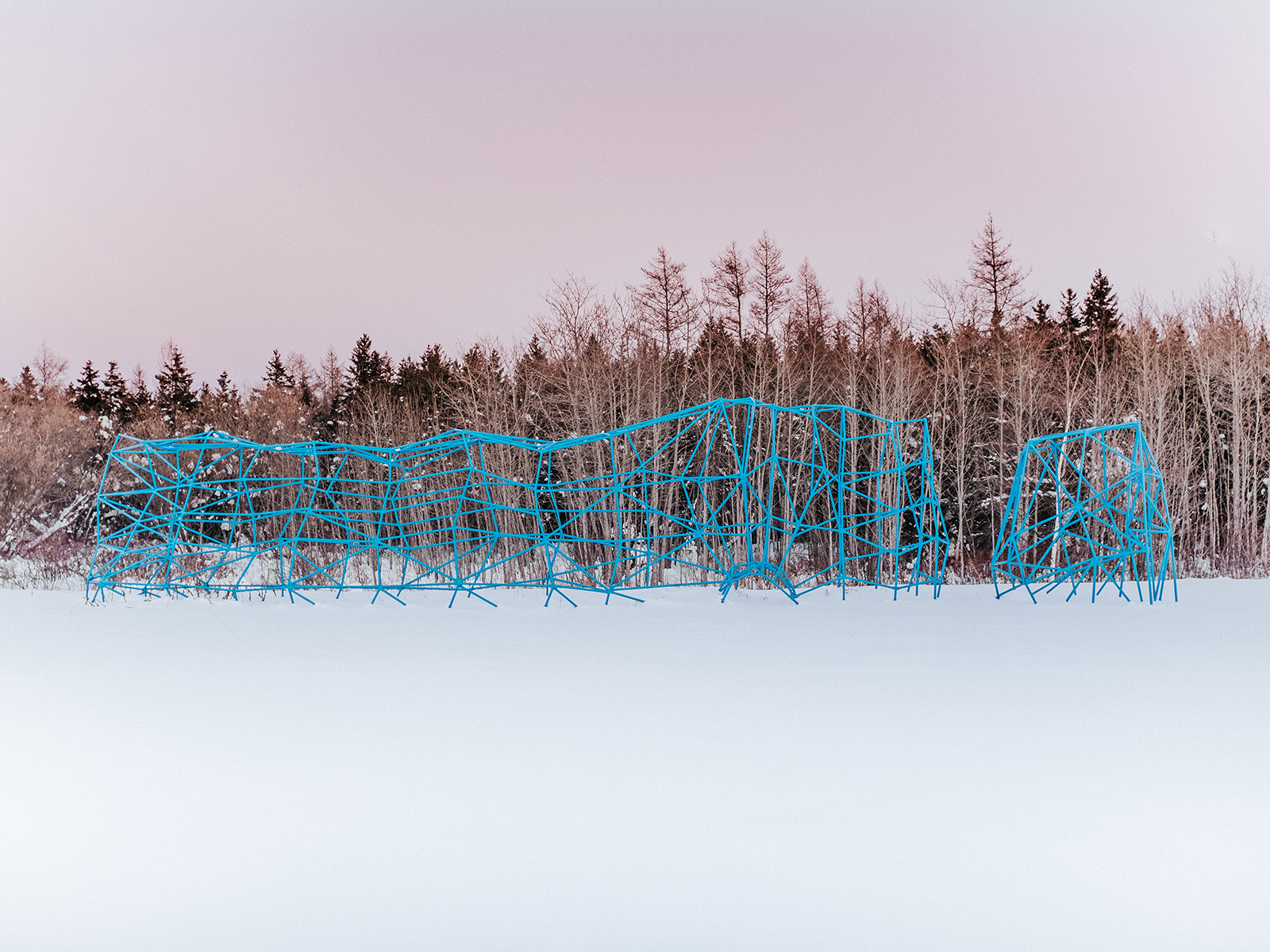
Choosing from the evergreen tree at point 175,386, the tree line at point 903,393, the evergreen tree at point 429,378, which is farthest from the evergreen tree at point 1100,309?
the evergreen tree at point 175,386

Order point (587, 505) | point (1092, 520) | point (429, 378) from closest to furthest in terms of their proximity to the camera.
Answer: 1. point (1092, 520)
2. point (587, 505)
3. point (429, 378)

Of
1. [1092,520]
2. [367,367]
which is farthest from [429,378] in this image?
[1092,520]

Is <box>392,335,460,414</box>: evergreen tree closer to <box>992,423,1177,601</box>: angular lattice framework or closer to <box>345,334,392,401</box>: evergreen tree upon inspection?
<box>345,334,392,401</box>: evergreen tree

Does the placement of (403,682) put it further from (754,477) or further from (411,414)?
(411,414)

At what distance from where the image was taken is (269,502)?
81.9 feet

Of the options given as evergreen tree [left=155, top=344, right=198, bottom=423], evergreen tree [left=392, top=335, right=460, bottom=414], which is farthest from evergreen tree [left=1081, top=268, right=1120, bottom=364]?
evergreen tree [left=155, top=344, right=198, bottom=423]

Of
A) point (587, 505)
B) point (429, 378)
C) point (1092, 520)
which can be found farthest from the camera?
point (429, 378)

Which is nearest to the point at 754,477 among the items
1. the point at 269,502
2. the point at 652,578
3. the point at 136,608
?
the point at 652,578

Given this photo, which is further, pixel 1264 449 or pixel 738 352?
pixel 738 352

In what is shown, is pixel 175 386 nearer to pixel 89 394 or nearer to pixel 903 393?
pixel 89 394

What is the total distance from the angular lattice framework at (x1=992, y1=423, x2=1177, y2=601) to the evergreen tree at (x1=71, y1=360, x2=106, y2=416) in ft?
111

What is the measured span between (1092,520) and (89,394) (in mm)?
36996

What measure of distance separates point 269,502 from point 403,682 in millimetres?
19641

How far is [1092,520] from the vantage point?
21.8 metres
